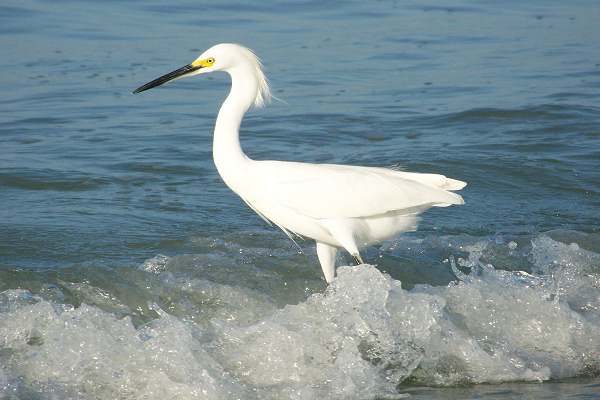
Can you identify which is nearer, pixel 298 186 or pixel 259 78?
pixel 298 186

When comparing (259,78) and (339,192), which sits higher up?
(259,78)

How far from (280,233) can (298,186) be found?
5.40 feet

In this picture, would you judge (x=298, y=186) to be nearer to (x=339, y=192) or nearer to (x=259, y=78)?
(x=339, y=192)

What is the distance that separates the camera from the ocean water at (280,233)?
532 centimetres

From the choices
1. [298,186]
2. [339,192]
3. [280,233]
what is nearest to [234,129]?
[298,186]

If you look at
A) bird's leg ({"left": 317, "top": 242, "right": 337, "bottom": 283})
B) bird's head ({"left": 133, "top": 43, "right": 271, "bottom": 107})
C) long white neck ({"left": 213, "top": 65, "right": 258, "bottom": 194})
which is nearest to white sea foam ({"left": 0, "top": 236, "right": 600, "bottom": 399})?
bird's leg ({"left": 317, "top": 242, "right": 337, "bottom": 283})

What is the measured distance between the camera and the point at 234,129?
20.5ft

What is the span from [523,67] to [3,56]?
729 centimetres

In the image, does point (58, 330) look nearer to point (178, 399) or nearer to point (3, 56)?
point (178, 399)

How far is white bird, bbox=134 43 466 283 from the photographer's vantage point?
624cm

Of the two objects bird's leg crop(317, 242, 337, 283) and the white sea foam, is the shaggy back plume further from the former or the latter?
the white sea foam

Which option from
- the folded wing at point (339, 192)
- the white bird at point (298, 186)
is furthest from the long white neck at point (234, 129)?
the folded wing at point (339, 192)

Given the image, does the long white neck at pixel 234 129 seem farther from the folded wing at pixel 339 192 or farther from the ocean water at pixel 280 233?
the ocean water at pixel 280 233

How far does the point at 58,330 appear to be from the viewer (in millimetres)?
5312
